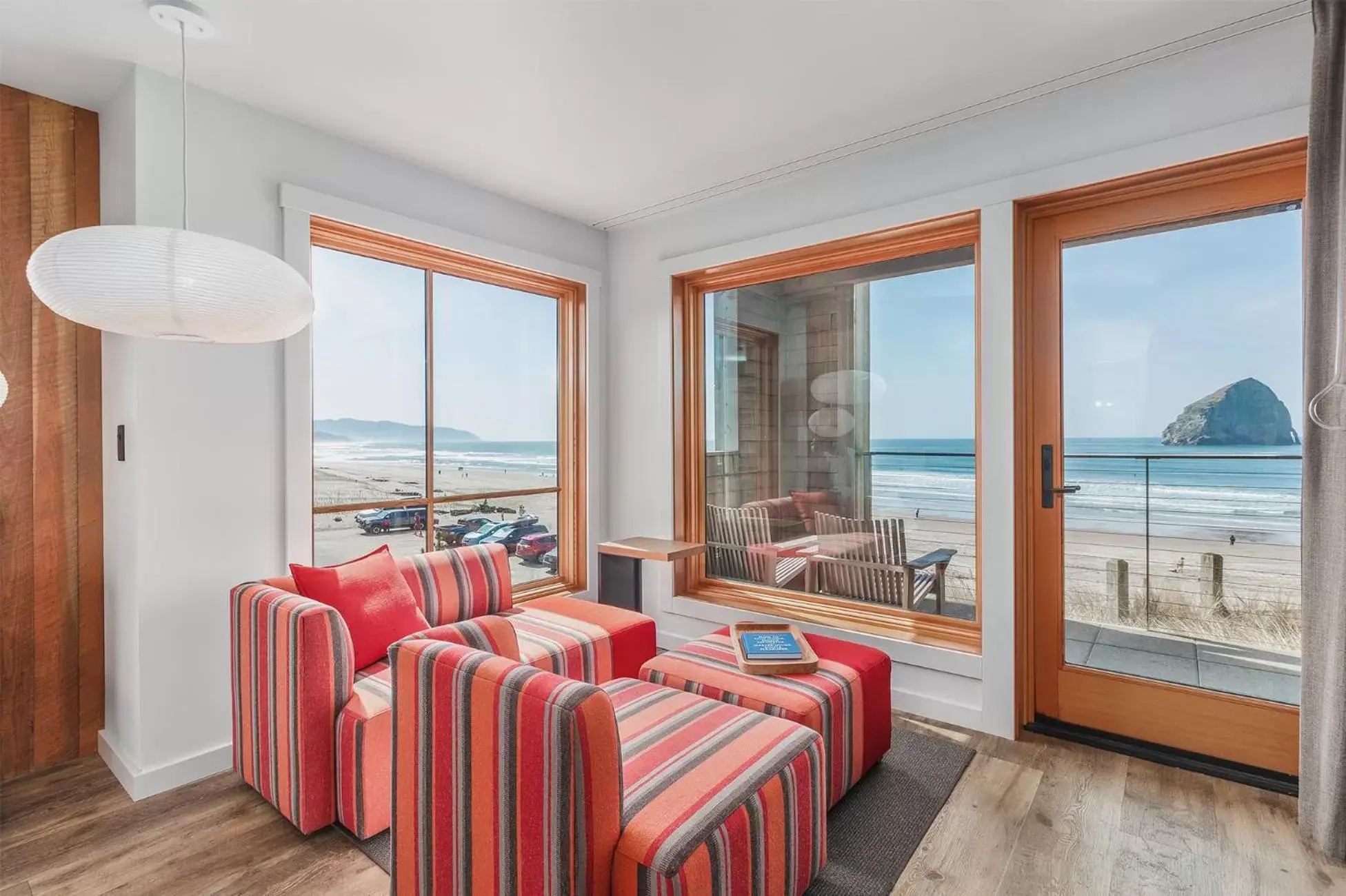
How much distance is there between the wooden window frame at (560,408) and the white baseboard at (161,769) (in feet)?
3.91

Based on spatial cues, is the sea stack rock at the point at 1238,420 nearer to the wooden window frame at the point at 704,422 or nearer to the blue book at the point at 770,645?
the wooden window frame at the point at 704,422

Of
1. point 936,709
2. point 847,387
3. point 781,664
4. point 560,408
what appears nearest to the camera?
point 781,664

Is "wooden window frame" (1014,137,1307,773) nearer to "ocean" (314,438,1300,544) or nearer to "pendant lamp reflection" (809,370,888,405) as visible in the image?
→ "ocean" (314,438,1300,544)

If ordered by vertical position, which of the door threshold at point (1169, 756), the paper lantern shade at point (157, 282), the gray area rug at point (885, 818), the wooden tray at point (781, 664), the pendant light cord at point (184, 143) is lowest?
the gray area rug at point (885, 818)

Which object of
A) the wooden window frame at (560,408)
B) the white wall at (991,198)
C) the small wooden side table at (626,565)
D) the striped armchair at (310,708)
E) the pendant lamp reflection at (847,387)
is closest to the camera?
the striped armchair at (310,708)

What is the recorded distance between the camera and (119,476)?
2.40 m

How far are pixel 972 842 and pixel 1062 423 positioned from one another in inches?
65.6

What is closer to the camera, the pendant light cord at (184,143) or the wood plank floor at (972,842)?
the wood plank floor at (972,842)

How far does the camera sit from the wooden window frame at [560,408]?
3348 mm

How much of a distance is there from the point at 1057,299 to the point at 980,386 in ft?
1.55

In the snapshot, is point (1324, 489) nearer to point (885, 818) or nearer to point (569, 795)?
point (885, 818)

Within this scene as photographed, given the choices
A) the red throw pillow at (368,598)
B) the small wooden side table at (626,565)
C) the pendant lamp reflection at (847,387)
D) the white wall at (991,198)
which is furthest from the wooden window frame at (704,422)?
the red throw pillow at (368,598)

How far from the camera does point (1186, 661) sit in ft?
8.14

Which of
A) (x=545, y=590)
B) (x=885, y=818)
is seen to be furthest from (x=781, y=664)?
(x=545, y=590)
